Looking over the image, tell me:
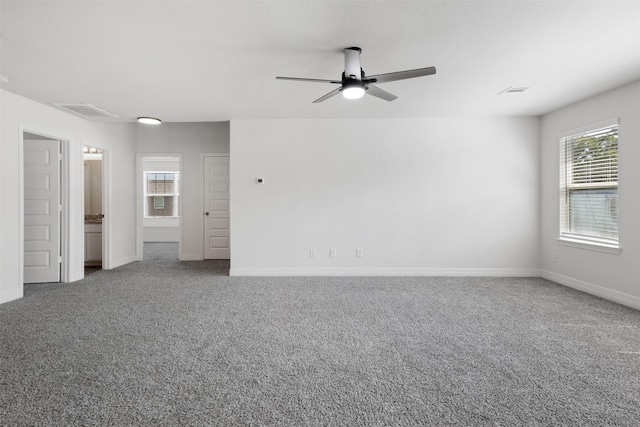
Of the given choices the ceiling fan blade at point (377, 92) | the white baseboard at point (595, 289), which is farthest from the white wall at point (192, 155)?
the white baseboard at point (595, 289)

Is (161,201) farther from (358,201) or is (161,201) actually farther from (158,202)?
(358,201)

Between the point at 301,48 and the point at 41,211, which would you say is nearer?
the point at 301,48

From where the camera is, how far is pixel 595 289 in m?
4.05

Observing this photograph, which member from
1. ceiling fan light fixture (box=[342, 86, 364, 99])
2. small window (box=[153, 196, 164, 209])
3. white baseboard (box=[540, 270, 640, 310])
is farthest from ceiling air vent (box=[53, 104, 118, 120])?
white baseboard (box=[540, 270, 640, 310])

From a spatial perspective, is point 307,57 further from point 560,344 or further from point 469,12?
point 560,344

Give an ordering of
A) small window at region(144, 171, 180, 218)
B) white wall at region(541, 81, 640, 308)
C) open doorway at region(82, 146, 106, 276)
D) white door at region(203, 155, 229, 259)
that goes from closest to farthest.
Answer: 1. white wall at region(541, 81, 640, 308)
2. open doorway at region(82, 146, 106, 276)
3. white door at region(203, 155, 229, 259)
4. small window at region(144, 171, 180, 218)

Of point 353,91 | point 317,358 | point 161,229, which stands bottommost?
point 317,358

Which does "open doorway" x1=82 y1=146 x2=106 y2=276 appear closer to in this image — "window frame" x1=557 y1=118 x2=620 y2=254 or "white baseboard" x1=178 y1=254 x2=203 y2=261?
"white baseboard" x1=178 y1=254 x2=203 y2=261

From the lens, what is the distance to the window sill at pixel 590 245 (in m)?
3.82

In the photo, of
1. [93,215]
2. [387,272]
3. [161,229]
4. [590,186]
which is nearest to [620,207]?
[590,186]

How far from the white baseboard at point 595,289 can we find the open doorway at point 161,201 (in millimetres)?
8660

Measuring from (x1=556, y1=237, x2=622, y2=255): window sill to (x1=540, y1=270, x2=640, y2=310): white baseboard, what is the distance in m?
0.46

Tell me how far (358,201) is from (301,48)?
9.30 feet

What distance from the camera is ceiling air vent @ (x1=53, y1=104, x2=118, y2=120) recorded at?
4.30m
